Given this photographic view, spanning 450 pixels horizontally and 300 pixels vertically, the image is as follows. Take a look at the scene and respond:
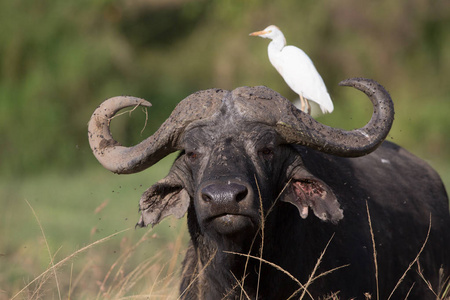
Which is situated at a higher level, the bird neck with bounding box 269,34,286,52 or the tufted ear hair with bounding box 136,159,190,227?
the bird neck with bounding box 269,34,286,52

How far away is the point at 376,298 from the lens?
18.9ft

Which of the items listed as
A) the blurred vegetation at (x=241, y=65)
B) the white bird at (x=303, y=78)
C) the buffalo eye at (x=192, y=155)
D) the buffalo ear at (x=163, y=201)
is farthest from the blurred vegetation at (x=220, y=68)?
the buffalo eye at (x=192, y=155)

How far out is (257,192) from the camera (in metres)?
4.80

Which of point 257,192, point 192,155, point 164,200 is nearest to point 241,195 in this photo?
point 257,192

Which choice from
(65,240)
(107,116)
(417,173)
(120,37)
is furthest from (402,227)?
(120,37)

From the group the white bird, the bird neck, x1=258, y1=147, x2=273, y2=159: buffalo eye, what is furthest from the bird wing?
x1=258, y1=147, x2=273, y2=159: buffalo eye

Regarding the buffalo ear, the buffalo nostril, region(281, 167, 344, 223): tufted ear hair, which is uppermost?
the buffalo nostril

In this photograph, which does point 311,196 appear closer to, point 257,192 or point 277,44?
point 257,192

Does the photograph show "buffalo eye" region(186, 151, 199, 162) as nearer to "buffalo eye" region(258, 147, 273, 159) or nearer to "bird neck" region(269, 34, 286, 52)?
"buffalo eye" region(258, 147, 273, 159)

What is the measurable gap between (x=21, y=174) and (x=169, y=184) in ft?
48.4

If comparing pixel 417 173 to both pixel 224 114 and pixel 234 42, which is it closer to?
pixel 224 114

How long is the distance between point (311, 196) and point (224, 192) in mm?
760

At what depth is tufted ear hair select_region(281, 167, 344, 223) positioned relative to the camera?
5074 mm

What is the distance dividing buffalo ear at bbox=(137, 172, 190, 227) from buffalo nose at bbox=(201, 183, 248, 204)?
1.99 feet
